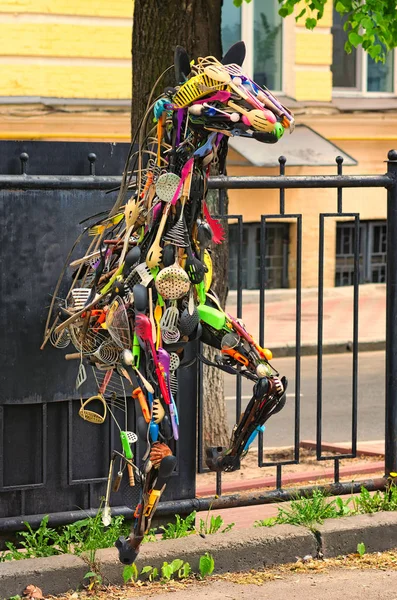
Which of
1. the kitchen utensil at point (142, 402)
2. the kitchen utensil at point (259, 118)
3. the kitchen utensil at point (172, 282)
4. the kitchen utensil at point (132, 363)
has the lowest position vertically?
the kitchen utensil at point (142, 402)

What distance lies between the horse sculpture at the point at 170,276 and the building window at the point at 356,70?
14.7 metres

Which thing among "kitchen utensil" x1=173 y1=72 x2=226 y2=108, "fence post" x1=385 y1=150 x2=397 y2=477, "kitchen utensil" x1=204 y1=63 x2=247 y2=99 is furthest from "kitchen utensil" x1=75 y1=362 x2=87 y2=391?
"fence post" x1=385 y1=150 x2=397 y2=477

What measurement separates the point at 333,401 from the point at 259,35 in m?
8.39

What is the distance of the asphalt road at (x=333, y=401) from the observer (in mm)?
9859

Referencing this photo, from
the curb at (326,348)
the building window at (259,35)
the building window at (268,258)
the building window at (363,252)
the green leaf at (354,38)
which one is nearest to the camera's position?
the green leaf at (354,38)

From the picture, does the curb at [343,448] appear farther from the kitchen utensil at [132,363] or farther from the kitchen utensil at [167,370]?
the kitchen utensil at [132,363]

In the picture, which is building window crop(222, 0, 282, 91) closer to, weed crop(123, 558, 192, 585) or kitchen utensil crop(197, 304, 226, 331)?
weed crop(123, 558, 192, 585)

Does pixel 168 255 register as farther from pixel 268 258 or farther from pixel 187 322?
pixel 268 258

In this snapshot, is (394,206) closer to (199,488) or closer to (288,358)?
(199,488)

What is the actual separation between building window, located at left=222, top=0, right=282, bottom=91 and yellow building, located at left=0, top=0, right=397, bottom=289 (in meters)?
0.01

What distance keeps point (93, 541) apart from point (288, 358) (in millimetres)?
8925

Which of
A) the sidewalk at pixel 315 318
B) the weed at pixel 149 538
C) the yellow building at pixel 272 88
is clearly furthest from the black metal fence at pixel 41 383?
the yellow building at pixel 272 88

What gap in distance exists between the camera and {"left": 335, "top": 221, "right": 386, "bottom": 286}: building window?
60.8 feet

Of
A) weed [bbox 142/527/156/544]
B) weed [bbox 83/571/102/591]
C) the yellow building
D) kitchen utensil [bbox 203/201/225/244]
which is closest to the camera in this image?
kitchen utensil [bbox 203/201/225/244]
